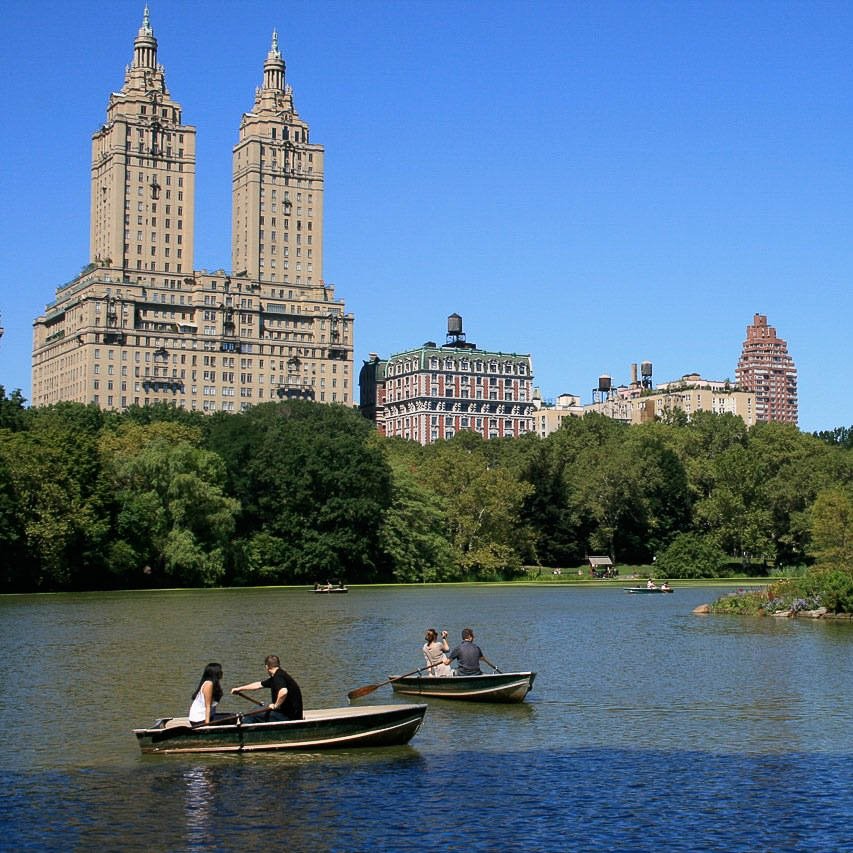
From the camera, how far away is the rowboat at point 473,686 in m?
33.6

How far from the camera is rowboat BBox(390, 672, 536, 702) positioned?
33562 mm

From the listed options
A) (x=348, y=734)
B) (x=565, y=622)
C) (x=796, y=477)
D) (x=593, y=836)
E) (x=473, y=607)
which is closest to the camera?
(x=593, y=836)

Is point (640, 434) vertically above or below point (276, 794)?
above

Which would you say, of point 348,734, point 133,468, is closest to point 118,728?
point 348,734

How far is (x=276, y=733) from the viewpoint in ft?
86.6

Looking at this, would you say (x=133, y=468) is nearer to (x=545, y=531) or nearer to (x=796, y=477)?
(x=545, y=531)

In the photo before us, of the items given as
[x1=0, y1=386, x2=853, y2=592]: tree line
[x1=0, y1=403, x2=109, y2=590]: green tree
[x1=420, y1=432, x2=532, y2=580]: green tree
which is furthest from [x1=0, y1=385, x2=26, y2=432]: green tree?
[x1=420, y1=432, x2=532, y2=580]: green tree

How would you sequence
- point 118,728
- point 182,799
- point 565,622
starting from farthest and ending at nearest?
point 565,622 < point 118,728 < point 182,799

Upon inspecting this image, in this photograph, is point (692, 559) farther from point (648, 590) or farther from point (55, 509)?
point (55, 509)

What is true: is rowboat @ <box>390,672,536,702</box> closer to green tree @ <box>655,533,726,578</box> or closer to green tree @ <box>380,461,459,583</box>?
green tree @ <box>380,461,459,583</box>

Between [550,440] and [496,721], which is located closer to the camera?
[496,721]

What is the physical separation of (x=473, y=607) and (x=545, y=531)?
58.8m

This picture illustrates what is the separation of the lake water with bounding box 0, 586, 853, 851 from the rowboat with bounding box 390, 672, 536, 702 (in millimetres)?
363

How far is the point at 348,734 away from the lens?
26.8m
